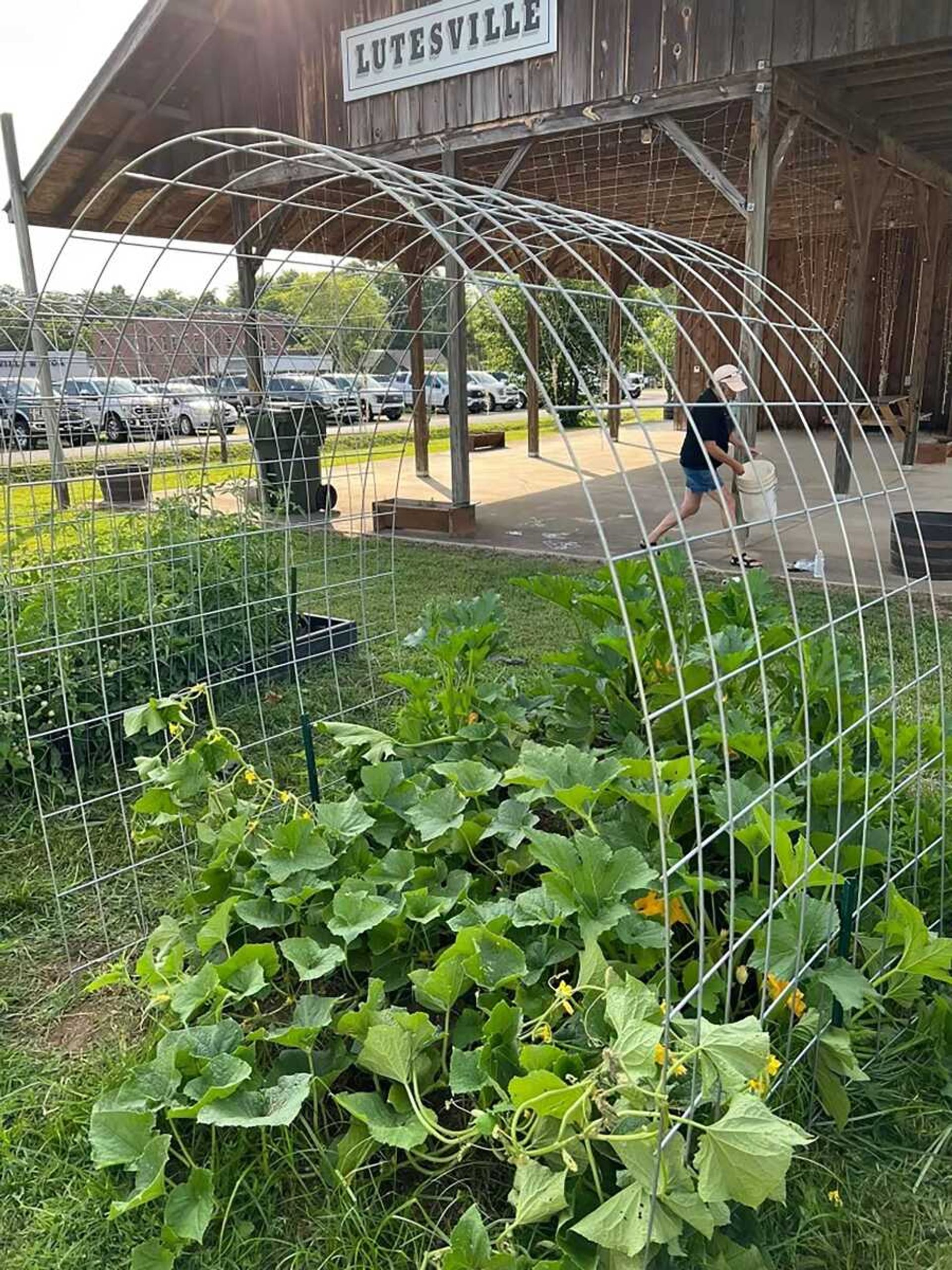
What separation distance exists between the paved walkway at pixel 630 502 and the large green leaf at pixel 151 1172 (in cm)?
240

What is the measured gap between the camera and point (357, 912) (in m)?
1.86

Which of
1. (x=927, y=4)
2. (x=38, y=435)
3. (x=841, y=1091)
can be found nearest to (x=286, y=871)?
(x=841, y=1091)

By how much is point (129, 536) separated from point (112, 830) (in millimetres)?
2057

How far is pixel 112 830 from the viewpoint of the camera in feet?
9.72

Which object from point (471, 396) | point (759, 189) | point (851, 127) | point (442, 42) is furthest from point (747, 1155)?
point (471, 396)

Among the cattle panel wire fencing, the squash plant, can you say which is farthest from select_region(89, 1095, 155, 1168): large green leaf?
the cattle panel wire fencing

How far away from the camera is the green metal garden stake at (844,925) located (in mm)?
1741

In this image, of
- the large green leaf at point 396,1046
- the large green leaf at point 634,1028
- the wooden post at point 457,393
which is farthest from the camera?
the wooden post at point 457,393

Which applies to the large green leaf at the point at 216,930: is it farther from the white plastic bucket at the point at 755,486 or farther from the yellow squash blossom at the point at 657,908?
the white plastic bucket at the point at 755,486

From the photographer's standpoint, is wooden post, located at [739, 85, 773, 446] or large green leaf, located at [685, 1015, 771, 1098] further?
wooden post, located at [739, 85, 773, 446]

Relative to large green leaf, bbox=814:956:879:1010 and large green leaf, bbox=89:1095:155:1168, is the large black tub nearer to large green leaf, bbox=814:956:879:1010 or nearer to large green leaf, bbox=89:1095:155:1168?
large green leaf, bbox=814:956:879:1010

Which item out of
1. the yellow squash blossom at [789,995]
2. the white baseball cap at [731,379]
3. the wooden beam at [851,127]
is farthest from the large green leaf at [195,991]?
the wooden beam at [851,127]

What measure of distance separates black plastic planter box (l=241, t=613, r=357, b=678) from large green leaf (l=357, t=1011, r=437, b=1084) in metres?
2.31

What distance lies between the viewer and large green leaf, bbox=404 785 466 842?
6.85 ft
